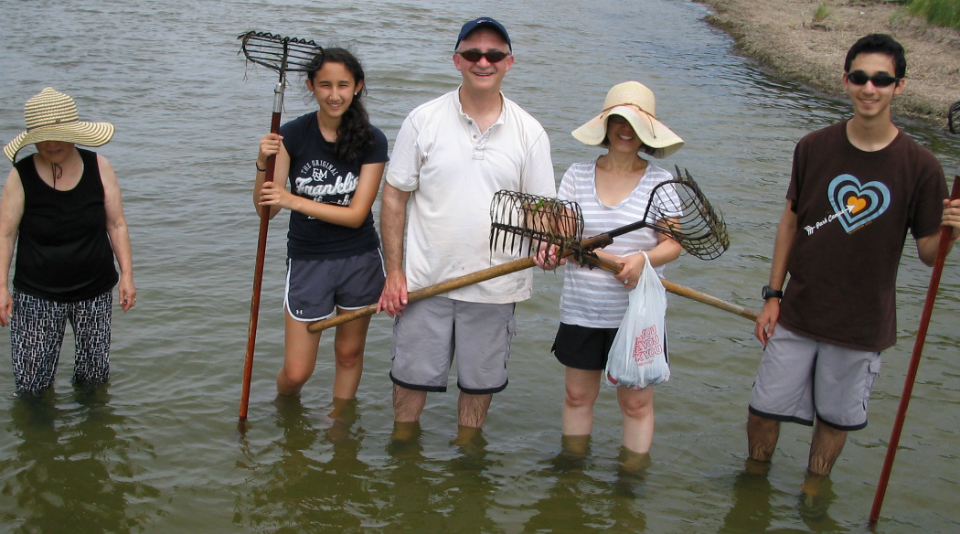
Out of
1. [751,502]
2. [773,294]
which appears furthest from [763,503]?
[773,294]

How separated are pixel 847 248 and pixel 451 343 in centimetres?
193

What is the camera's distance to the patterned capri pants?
445 cm

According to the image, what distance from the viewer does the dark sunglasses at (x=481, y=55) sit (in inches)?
151

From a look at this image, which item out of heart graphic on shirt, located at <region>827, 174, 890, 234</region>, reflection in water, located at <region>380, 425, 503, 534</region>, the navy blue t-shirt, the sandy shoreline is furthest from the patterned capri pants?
the sandy shoreline

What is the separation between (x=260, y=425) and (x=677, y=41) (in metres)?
18.1

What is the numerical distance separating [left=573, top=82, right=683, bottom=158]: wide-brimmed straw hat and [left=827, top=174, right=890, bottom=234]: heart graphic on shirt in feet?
2.35

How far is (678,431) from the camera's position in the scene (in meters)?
5.17

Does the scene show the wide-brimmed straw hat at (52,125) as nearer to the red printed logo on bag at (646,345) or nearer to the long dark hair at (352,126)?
the long dark hair at (352,126)

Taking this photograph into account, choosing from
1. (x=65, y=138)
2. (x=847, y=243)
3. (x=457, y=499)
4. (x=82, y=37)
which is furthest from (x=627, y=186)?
(x=82, y=37)

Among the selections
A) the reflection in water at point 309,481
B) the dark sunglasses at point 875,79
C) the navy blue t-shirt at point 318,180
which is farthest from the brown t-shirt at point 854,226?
the reflection in water at point 309,481

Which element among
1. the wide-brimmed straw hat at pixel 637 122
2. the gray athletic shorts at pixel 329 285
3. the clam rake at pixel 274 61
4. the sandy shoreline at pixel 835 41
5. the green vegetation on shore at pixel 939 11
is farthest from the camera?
the green vegetation on shore at pixel 939 11

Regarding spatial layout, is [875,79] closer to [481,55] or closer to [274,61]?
[481,55]

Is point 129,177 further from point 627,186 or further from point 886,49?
point 886,49

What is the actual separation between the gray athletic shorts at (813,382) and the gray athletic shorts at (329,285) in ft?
6.64
